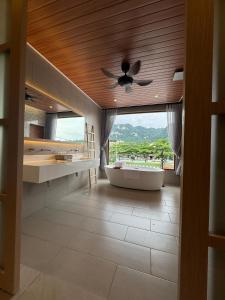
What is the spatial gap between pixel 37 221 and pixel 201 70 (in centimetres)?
267

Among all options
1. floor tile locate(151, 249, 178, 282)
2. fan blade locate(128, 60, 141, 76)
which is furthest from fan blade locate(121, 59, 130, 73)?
floor tile locate(151, 249, 178, 282)

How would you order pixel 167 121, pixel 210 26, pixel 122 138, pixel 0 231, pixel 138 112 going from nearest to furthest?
pixel 210 26 < pixel 0 231 < pixel 167 121 < pixel 138 112 < pixel 122 138

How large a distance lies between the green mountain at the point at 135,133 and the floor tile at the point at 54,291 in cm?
464

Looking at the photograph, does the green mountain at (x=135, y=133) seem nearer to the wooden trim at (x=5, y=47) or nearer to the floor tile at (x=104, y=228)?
the floor tile at (x=104, y=228)

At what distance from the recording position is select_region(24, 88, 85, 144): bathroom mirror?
256 centimetres

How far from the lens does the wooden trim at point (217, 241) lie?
668 mm

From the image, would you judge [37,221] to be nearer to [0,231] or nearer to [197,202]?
[0,231]

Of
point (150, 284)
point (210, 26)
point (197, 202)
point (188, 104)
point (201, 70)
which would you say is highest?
point (210, 26)

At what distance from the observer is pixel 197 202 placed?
27.5 inches

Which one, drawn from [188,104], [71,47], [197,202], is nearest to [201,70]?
[188,104]

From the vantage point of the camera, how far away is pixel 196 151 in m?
0.70

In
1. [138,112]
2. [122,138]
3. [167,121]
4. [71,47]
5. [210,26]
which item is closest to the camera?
[210,26]

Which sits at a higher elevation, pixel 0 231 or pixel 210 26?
pixel 210 26

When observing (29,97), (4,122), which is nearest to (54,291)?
(4,122)
